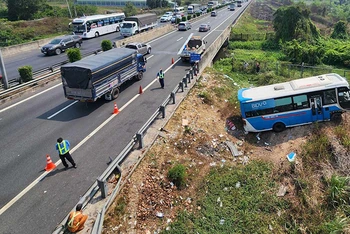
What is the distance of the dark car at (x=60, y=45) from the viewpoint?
30.6 meters

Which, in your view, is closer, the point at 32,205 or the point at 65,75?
the point at 32,205

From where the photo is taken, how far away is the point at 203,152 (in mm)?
13633

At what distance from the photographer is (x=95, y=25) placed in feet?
133

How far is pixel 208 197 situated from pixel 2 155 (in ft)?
29.5

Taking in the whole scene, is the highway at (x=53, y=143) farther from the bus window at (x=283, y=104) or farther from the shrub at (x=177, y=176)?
the bus window at (x=283, y=104)

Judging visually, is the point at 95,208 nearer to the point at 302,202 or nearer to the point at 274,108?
the point at 302,202

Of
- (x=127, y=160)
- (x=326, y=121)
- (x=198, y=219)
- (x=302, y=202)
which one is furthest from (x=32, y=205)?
(x=326, y=121)

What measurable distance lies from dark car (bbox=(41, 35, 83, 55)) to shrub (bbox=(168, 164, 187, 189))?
2526 centimetres

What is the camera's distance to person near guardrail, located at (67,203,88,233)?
808 cm

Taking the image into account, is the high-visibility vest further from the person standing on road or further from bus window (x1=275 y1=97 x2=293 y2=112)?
bus window (x1=275 y1=97 x2=293 y2=112)

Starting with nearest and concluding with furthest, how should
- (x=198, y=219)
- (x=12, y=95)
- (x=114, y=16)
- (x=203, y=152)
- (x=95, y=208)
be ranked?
(x=95, y=208), (x=198, y=219), (x=203, y=152), (x=12, y=95), (x=114, y=16)

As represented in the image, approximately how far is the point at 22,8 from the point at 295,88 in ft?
188

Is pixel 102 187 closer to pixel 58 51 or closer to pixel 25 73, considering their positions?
pixel 25 73

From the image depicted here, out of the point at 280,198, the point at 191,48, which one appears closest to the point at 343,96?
the point at 280,198
